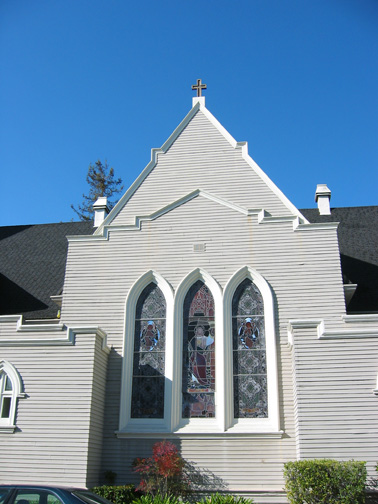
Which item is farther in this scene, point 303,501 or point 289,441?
point 289,441

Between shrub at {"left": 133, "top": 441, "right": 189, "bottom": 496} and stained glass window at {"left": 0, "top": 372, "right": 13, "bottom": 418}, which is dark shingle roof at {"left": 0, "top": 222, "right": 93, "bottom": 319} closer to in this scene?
stained glass window at {"left": 0, "top": 372, "right": 13, "bottom": 418}

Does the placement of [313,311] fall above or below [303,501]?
above

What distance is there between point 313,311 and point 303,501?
15.9 ft

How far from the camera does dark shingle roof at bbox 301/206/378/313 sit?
662 inches

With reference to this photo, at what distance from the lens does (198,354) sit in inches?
585

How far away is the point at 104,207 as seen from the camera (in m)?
22.7

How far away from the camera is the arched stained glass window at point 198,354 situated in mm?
14398

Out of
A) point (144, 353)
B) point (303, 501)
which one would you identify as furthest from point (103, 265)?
point (303, 501)

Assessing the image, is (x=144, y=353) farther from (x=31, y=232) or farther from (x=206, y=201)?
(x=31, y=232)

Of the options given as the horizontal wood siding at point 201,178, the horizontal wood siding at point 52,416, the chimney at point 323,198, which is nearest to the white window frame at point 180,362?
the horizontal wood siding at point 52,416

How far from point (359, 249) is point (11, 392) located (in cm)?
1233

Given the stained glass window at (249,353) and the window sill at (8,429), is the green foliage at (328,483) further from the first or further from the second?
the window sill at (8,429)

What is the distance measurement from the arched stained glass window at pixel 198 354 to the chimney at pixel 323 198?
27.9 ft

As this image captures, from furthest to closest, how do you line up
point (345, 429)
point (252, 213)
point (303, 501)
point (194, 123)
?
point (194, 123) → point (252, 213) → point (345, 429) → point (303, 501)
